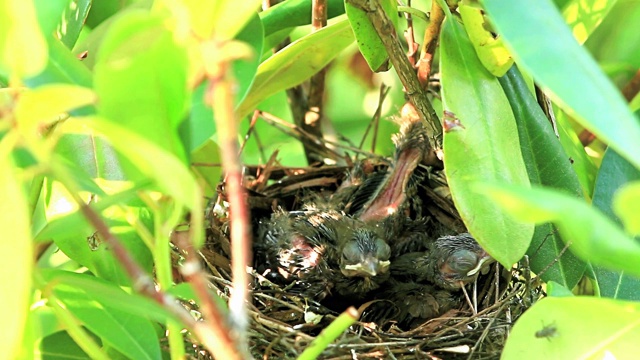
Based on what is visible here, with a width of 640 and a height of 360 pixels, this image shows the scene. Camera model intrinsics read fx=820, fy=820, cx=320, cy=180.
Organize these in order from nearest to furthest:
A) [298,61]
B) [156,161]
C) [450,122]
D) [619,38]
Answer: [156,161] < [450,122] < [298,61] < [619,38]

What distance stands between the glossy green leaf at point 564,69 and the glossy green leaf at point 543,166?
39cm

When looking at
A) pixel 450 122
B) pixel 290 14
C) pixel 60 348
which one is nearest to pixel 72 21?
pixel 290 14

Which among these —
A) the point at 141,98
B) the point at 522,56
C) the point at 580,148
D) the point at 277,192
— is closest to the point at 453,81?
the point at 522,56

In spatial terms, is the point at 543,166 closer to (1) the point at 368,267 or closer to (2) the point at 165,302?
(1) the point at 368,267

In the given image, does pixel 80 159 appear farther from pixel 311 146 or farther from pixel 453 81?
pixel 311 146

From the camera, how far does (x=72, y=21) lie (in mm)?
1245

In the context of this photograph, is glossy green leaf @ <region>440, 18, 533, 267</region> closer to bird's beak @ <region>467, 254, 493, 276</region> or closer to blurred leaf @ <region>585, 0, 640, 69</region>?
bird's beak @ <region>467, 254, 493, 276</region>

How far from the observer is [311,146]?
1863mm

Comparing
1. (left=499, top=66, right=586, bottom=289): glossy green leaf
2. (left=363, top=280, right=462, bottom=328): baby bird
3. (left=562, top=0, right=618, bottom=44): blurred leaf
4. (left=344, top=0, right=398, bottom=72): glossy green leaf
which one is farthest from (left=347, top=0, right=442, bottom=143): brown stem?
(left=363, top=280, right=462, bottom=328): baby bird

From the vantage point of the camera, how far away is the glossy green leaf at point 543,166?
1.23m

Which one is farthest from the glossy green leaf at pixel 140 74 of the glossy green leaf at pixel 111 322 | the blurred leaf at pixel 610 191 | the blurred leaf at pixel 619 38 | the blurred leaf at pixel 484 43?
the blurred leaf at pixel 619 38

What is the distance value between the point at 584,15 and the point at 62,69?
2.48ft

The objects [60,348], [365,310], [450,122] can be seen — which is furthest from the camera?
[365,310]

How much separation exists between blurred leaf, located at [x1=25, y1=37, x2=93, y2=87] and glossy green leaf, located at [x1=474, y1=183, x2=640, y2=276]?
489 mm
